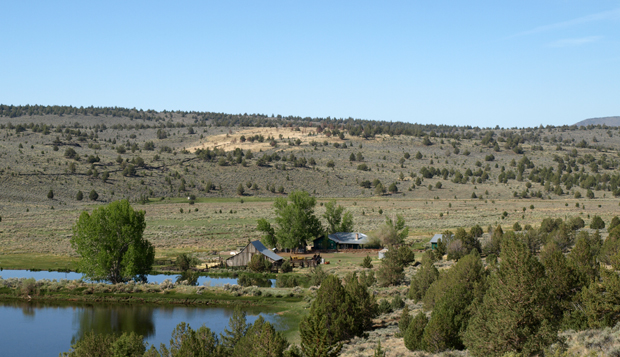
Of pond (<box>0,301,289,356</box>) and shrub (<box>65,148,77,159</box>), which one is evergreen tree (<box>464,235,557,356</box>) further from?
shrub (<box>65,148,77,159</box>)

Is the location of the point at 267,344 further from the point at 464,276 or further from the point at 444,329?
the point at 464,276

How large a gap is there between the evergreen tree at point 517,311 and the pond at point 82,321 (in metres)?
16.1

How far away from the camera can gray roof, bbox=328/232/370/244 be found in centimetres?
6906

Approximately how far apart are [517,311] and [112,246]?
33.9 metres

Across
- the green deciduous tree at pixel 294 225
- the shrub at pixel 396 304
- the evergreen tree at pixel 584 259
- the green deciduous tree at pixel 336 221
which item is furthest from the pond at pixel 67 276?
the evergreen tree at pixel 584 259

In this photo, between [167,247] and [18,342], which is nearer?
[18,342]

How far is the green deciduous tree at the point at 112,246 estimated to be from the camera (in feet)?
145

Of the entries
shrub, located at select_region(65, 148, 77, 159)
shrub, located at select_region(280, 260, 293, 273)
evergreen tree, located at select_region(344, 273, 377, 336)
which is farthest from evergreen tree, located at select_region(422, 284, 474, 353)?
shrub, located at select_region(65, 148, 77, 159)

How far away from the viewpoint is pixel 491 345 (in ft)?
67.7

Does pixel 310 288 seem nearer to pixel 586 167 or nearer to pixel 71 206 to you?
pixel 71 206

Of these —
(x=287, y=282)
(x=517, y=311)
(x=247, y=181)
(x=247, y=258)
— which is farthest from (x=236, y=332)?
(x=247, y=181)

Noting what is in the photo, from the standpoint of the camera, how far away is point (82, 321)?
36.6 meters

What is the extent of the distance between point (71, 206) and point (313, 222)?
185 ft

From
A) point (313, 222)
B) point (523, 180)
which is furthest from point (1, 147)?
point (523, 180)
